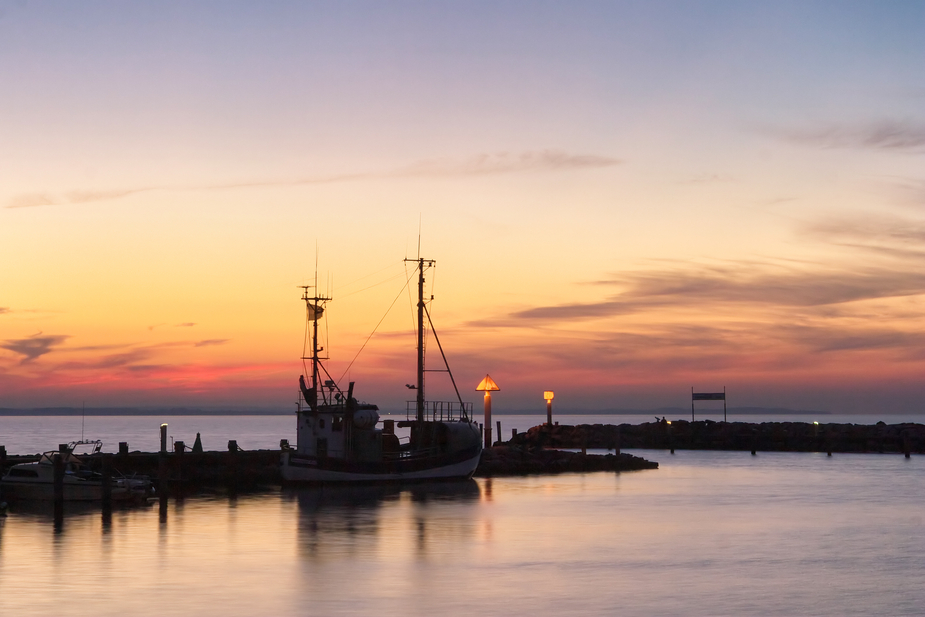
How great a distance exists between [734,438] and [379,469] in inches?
2207

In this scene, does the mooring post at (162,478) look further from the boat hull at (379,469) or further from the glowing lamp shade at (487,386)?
the glowing lamp shade at (487,386)

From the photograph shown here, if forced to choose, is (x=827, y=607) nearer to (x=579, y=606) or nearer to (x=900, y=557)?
(x=579, y=606)

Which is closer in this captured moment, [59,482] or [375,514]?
[59,482]

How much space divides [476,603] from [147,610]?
26.1ft

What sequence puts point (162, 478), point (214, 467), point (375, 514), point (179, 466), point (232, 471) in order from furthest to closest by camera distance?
point (214, 467)
point (232, 471)
point (179, 466)
point (162, 478)
point (375, 514)

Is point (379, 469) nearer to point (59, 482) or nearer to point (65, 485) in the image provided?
point (65, 485)

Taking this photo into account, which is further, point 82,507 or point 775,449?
point 775,449

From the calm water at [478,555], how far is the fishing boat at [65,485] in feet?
9.12

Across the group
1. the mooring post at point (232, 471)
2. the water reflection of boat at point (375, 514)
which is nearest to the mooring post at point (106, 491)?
the water reflection of boat at point (375, 514)

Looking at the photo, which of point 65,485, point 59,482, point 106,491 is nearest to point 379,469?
point 106,491

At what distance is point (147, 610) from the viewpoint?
2523 cm

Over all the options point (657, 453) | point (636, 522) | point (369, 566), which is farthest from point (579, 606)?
point (657, 453)

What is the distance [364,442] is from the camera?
57.9 meters

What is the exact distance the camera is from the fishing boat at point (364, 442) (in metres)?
56.5
